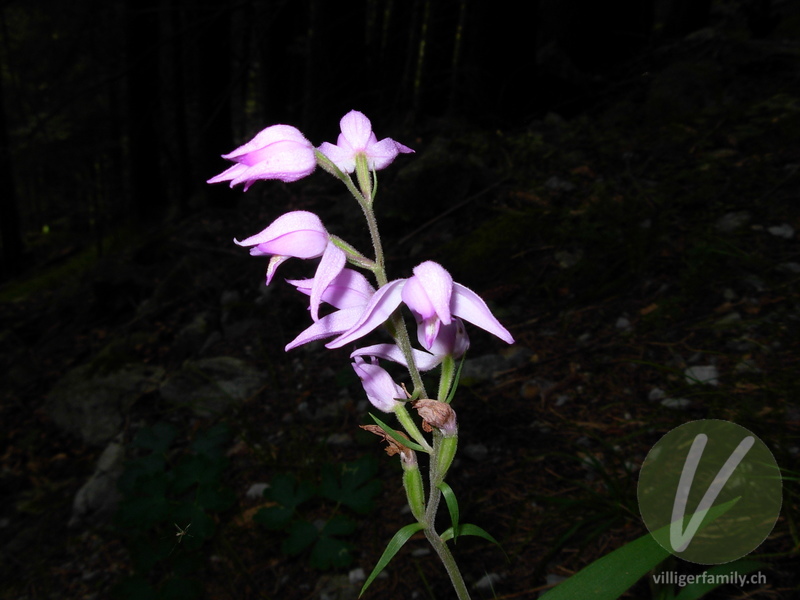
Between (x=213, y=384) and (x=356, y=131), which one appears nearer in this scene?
(x=356, y=131)

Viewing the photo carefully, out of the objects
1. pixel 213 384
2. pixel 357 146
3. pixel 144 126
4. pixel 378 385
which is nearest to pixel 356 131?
pixel 357 146

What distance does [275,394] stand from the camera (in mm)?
3500

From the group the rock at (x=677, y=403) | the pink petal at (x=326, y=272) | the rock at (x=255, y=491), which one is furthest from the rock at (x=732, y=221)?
the rock at (x=255, y=491)

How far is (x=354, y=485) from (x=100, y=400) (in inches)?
114

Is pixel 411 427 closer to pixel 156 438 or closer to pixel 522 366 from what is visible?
pixel 522 366

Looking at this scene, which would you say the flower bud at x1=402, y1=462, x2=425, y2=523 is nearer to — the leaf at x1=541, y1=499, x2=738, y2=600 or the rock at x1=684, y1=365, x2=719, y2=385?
the leaf at x1=541, y1=499, x2=738, y2=600

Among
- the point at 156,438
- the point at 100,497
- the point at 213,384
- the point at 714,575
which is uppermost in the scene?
the point at 714,575

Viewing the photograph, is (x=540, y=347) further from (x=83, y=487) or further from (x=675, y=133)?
(x=83, y=487)

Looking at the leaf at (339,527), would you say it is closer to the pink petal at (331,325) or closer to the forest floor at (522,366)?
the forest floor at (522,366)

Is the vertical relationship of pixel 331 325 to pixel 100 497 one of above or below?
above

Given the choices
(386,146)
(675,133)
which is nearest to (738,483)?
(386,146)

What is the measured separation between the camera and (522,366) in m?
2.81

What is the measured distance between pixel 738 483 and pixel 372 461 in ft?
4.53

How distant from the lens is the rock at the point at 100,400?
4086 mm
